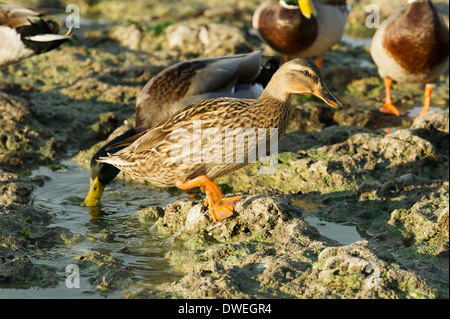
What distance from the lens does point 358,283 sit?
3406 mm

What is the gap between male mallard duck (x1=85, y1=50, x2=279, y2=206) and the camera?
564cm

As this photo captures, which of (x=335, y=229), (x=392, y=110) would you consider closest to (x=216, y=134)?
(x=335, y=229)

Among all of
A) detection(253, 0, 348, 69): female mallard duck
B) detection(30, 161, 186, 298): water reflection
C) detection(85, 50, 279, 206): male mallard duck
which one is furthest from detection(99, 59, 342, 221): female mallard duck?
detection(253, 0, 348, 69): female mallard duck

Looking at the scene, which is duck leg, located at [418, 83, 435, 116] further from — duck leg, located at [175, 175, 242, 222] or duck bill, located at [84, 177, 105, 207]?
duck bill, located at [84, 177, 105, 207]

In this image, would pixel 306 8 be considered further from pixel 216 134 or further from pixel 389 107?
pixel 216 134

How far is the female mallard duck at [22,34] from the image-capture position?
7.21m

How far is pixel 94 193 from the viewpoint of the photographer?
16.9 feet

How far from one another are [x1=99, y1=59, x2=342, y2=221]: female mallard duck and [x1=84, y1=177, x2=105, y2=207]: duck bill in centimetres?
67

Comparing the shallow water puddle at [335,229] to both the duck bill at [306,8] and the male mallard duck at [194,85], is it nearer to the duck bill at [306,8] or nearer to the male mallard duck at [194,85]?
the male mallard duck at [194,85]

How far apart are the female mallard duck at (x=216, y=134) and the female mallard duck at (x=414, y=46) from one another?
3075 millimetres

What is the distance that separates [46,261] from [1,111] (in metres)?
2.88

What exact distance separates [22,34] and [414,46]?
446 centimetres
